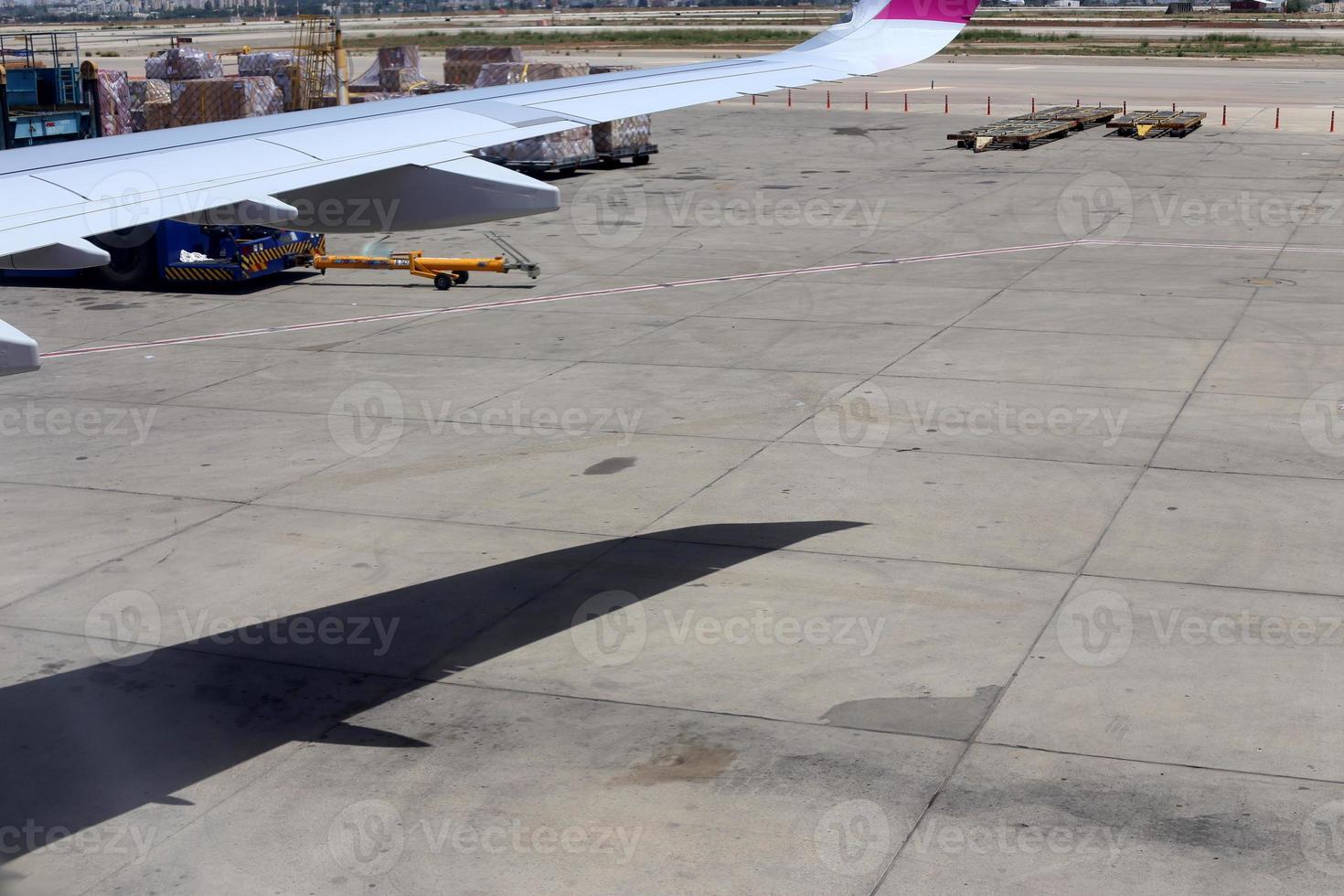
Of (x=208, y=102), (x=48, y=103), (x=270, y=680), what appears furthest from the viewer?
(x=208, y=102)

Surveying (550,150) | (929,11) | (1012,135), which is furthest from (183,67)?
(929,11)

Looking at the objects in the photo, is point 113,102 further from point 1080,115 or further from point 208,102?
point 1080,115

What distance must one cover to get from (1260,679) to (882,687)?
277 centimetres

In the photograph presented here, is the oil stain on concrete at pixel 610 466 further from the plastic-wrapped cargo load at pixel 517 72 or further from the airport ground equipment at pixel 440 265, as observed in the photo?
the plastic-wrapped cargo load at pixel 517 72

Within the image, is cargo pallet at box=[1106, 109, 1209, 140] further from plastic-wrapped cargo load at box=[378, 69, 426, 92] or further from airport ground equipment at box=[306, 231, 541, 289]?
airport ground equipment at box=[306, 231, 541, 289]

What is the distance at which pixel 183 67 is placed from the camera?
154 feet

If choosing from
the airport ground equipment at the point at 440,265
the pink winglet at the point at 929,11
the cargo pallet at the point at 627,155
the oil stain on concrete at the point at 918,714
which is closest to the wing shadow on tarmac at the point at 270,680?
the oil stain on concrete at the point at 918,714

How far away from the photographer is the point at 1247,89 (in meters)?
60.6

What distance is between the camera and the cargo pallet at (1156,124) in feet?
148

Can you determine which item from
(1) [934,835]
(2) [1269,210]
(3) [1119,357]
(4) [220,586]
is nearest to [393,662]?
(4) [220,586]

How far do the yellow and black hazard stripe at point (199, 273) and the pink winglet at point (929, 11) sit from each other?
58.6 ft

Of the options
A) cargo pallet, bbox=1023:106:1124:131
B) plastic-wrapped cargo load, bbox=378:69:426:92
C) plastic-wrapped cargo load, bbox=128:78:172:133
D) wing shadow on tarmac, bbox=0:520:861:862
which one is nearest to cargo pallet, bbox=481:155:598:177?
plastic-wrapped cargo load, bbox=128:78:172:133

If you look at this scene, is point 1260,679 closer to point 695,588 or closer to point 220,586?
point 695,588

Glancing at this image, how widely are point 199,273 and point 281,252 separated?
1549 mm
